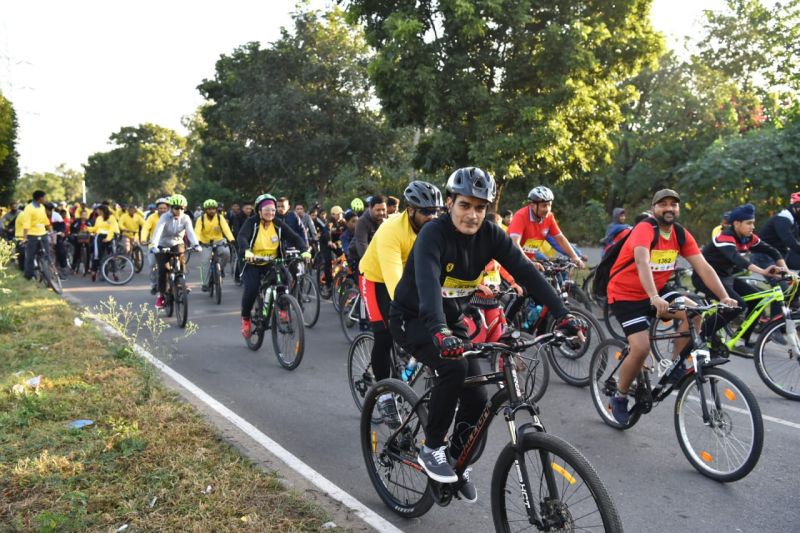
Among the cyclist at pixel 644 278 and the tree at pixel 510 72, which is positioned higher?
the tree at pixel 510 72

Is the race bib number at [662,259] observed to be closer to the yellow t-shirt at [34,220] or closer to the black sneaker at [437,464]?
the black sneaker at [437,464]

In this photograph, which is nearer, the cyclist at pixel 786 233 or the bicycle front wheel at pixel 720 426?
the bicycle front wheel at pixel 720 426

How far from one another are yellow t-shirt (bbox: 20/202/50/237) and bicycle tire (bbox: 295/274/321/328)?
627cm

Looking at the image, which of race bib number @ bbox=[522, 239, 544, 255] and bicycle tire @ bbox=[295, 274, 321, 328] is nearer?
race bib number @ bbox=[522, 239, 544, 255]

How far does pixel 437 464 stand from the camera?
358 cm

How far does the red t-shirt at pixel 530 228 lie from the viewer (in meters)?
8.69

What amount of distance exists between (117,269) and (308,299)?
7358 millimetres

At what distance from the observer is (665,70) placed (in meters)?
28.2

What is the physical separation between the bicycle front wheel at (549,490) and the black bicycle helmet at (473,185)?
3.95 ft

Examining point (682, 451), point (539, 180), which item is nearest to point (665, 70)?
point (539, 180)

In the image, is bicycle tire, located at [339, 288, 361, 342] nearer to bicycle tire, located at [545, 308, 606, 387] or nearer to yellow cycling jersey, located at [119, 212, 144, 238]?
bicycle tire, located at [545, 308, 606, 387]

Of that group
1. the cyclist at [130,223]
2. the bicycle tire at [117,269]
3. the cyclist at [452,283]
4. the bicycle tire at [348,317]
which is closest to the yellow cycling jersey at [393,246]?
the cyclist at [452,283]

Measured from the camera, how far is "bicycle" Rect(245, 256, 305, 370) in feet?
25.3

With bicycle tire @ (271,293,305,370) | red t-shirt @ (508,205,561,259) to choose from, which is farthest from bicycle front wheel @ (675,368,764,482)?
bicycle tire @ (271,293,305,370)
